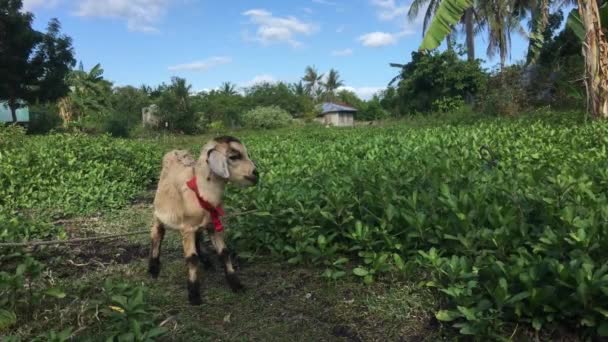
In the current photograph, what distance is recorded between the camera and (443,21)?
10961 millimetres

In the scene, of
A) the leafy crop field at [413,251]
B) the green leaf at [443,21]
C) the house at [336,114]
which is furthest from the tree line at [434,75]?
the house at [336,114]

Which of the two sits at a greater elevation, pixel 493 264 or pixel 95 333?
pixel 493 264

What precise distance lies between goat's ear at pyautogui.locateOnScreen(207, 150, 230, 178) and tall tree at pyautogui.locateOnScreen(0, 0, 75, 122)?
28.2 meters

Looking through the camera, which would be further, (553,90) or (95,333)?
(553,90)

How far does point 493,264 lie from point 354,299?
0.96m

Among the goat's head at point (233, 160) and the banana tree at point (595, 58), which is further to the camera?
the banana tree at point (595, 58)

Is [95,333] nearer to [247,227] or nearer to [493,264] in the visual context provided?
[247,227]

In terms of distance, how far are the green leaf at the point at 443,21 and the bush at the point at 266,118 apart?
2399cm

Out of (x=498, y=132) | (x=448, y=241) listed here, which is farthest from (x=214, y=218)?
(x=498, y=132)

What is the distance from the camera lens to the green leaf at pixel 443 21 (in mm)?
10859

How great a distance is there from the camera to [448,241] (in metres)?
3.31

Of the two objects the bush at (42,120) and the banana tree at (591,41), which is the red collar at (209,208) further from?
the bush at (42,120)

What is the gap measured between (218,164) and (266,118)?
33059 millimetres

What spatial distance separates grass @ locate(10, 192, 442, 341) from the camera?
9.60 ft
